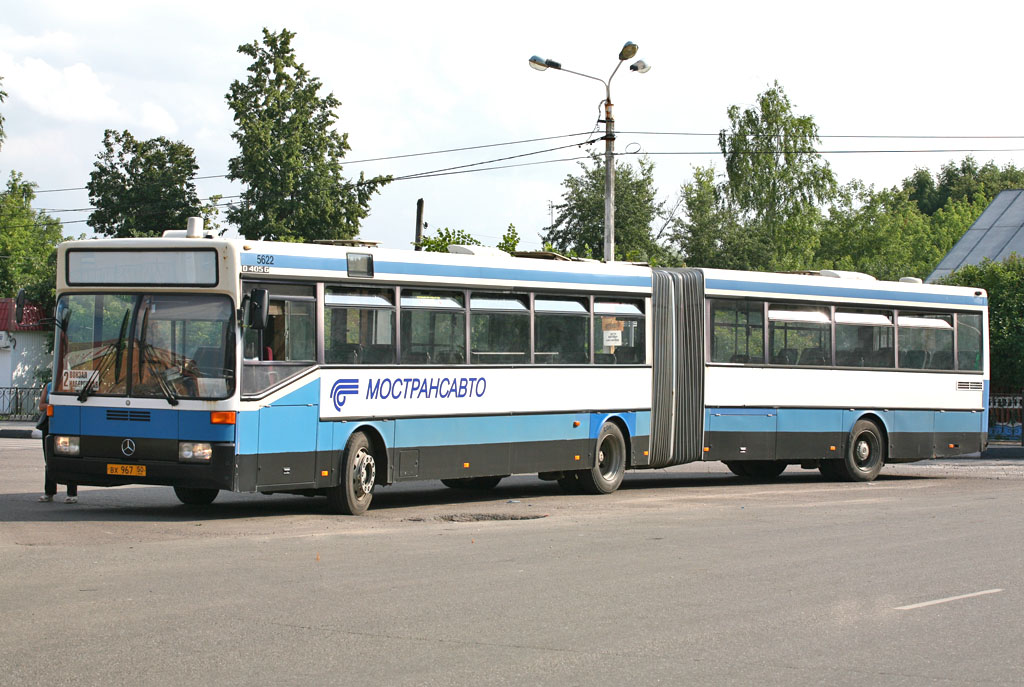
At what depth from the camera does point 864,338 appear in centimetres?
2217

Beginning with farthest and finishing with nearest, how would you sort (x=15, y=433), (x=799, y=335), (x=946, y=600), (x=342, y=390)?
(x=15, y=433) < (x=799, y=335) < (x=342, y=390) < (x=946, y=600)

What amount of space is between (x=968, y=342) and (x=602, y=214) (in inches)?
1823

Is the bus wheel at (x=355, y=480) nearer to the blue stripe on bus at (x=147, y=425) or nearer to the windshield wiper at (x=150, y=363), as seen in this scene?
the blue stripe on bus at (x=147, y=425)

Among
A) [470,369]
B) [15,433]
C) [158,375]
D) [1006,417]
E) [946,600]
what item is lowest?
[946,600]

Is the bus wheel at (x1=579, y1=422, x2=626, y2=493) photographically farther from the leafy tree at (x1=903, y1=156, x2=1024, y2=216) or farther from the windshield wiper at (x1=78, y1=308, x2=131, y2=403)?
the leafy tree at (x1=903, y1=156, x2=1024, y2=216)

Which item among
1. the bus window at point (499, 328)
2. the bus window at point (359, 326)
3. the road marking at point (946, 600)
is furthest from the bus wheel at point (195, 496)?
the road marking at point (946, 600)

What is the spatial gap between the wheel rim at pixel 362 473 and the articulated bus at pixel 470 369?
35 millimetres

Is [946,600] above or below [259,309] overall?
below

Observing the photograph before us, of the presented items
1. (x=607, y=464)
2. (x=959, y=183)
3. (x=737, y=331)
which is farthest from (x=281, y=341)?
(x=959, y=183)

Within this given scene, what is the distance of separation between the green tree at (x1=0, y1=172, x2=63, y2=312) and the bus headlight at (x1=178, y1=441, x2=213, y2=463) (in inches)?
2144

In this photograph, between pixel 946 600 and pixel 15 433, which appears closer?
pixel 946 600

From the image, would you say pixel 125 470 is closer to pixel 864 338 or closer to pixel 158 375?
pixel 158 375

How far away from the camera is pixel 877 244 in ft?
248

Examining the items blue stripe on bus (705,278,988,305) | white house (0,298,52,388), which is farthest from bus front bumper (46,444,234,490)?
white house (0,298,52,388)
